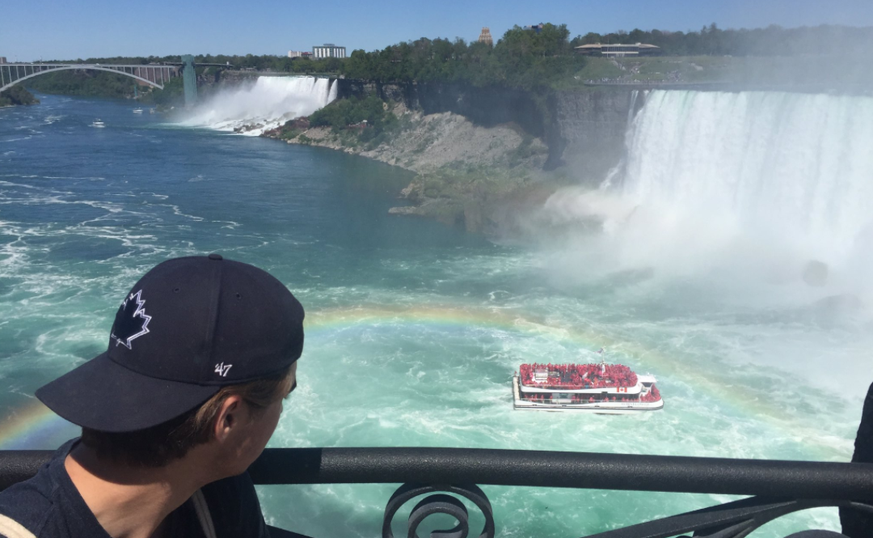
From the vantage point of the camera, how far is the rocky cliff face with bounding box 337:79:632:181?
2400 cm

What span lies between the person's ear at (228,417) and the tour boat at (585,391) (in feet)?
33.2

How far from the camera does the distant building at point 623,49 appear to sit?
136 ft

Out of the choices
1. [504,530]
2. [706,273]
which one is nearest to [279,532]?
[504,530]

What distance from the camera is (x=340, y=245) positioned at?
65.2 feet

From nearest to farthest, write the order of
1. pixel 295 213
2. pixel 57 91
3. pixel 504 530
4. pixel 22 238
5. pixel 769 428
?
pixel 504 530
pixel 769 428
pixel 22 238
pixel 295 213
pixel 57 91

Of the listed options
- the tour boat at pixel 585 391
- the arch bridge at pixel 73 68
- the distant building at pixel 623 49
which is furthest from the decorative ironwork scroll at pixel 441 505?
the arch bridge at pixel 73 68

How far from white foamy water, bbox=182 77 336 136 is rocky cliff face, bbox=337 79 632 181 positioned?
38.6 ft

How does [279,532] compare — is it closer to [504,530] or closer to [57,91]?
[504,530]

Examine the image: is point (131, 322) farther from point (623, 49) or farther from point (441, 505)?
point (623, 49)

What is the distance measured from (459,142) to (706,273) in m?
17.8

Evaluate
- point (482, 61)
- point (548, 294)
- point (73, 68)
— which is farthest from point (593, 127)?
point (73, 68)

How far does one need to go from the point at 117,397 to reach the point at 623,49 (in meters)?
46.8

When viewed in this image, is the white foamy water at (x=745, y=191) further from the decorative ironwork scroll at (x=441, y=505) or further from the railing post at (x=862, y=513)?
the decorative ironwork scroll at (x=441, y=505)

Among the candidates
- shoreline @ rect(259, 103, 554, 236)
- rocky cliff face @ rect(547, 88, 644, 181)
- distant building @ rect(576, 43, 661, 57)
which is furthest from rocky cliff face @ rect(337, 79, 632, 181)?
distant building @ rect(576, 43, 661, 57)
